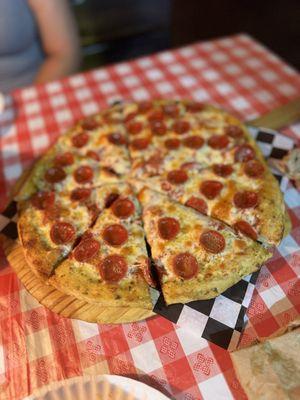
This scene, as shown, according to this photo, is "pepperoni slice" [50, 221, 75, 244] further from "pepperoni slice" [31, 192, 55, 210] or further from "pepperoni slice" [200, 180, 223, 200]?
"pepperoni slice" [200, 180, 223, 200]

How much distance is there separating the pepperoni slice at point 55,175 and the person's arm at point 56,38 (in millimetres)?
1443

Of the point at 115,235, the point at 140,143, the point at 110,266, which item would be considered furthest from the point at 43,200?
the point at 140,143

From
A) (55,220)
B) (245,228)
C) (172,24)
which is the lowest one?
(172,24)

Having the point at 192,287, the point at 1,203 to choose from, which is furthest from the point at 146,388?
the point at 1,203

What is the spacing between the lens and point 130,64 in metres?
3.76

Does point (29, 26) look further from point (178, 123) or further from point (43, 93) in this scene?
point (178, 123)

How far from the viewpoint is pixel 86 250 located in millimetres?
2217

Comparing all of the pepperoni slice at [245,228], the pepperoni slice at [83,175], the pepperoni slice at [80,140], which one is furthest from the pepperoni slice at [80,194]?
the pepperoni slice at [245,228]

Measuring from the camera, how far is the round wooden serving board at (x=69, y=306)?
2029 mm

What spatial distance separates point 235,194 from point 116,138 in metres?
1.04

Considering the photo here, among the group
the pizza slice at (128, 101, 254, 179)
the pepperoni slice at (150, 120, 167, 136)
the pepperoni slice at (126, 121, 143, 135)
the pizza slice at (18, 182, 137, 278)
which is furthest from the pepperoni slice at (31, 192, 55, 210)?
the pepperoni slice at (150, 120, 167, 136)

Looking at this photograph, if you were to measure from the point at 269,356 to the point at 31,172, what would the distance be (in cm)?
197

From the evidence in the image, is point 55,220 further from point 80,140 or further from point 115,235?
point 80,140

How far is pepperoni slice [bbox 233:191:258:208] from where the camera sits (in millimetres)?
2321
